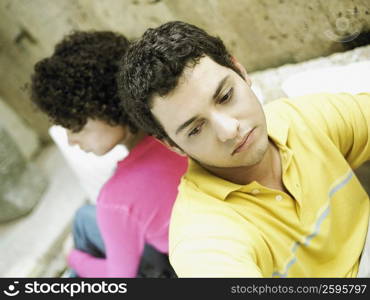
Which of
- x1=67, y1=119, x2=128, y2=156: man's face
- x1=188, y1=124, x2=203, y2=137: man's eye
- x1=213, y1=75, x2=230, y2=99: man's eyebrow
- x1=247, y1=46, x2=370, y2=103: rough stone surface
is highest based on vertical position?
x1=213, y1=75, x2=230, y2=99: man's eyebrow

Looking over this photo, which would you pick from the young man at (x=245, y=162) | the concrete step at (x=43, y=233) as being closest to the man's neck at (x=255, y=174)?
the young man at (x=245, y=162)

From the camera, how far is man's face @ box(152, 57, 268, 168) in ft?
3.14

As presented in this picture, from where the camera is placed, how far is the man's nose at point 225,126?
0.96 m

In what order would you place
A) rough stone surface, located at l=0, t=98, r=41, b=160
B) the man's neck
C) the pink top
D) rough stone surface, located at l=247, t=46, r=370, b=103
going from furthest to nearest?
rough stone surface, located at l=0, t=98, r=41, b=160
rough stone surface, located at l=247, t=46, r=370, b=103
the pink top
the man's neck

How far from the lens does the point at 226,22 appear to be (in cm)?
169

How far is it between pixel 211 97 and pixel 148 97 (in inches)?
6.3

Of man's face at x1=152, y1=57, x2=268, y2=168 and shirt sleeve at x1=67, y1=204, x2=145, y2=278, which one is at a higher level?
man's face at x1=152, y1=57, x2=268, y2=168

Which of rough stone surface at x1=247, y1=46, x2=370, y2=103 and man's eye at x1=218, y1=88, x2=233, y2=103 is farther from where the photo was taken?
rough stone surface at x1=247, y1=46, x2=370, y2=103

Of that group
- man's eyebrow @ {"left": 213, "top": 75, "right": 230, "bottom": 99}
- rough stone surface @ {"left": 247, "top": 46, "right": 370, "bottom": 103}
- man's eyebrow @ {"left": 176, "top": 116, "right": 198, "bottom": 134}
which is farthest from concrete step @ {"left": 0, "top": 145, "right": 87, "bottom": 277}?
man's eyebrow @ {"left": 213, "top": 75, "right": 230, "bottom": 99}

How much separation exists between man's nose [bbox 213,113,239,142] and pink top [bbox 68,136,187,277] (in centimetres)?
49

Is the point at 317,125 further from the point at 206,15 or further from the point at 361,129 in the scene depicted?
the point at 206,15

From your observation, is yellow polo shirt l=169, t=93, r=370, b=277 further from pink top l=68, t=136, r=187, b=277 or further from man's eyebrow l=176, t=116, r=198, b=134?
pink top l=68, t=136, r=187, b=277

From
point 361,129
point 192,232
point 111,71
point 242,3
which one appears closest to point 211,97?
point 192,232

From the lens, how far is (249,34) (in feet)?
5.58
